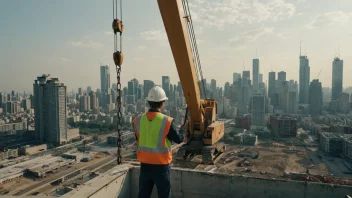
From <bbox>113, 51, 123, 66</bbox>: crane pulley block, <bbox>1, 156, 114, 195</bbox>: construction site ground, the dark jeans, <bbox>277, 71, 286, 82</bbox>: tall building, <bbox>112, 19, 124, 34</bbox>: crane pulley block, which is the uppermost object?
<bbox>277, 71, 286, 82</bbox>: tall building

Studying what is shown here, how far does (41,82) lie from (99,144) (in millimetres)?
8535

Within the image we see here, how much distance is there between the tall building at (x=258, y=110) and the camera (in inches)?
1285

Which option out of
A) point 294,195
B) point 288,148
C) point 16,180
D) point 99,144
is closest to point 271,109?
point 288,148

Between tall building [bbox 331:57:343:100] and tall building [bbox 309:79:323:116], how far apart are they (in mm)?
10793

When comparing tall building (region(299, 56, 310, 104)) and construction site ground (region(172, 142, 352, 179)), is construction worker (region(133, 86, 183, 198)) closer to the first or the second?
construction site ground (region(172, 142, 352, 179))

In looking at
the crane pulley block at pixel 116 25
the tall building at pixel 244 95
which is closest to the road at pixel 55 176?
the crane pulley block at pixel 116 25

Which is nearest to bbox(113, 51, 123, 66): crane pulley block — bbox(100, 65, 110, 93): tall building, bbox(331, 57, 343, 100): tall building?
bbox(331, 57, 343, 100): tall building

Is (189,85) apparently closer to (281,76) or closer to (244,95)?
(244,95)

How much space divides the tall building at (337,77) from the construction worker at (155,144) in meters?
59.5

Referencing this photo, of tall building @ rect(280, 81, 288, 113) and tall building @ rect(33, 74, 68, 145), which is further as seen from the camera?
tall building @ rect(280, 81, 288, 113)

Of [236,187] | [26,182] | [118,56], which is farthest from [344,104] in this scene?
[118,56]

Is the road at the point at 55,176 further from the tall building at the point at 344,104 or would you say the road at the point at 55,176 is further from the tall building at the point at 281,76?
the tall building at the point at 281,76

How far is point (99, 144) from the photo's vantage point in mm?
27531

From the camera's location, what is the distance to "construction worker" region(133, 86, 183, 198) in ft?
5.46
